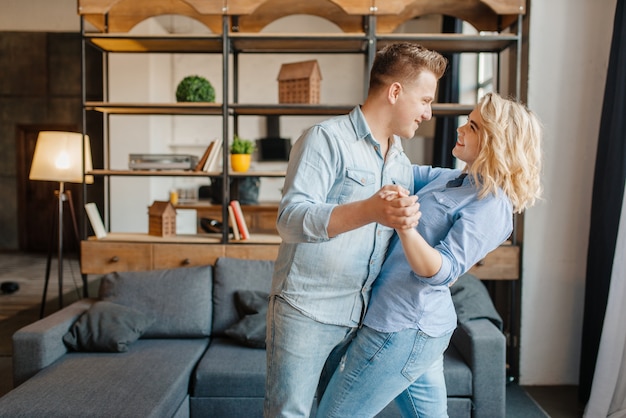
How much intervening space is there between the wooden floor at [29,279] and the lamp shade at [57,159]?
1683mm

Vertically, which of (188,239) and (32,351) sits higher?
(188,239)

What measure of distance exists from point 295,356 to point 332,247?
288 millimetres

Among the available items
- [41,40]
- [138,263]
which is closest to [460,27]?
[138,263]

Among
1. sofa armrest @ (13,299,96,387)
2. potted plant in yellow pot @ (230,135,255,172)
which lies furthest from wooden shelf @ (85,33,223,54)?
sofa armrest @ (13,299,96,387)

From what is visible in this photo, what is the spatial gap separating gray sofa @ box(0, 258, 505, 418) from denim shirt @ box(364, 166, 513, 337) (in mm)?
1256

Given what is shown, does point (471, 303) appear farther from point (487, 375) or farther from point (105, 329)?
point (105, 329)

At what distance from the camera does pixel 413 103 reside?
5.03 feet

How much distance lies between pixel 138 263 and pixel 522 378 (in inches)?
98.4

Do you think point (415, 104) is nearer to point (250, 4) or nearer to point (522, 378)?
point (250, 4)

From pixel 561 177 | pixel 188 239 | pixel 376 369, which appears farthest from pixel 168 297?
pixel 561 177

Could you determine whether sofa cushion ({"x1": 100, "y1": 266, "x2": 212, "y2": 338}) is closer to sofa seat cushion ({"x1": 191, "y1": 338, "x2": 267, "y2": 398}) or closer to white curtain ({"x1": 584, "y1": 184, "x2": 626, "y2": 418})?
sofa seat cushion ({"x1": 191, "y1": 338, "x2": 267, "y2": 398})

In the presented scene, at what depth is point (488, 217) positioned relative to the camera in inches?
55.9

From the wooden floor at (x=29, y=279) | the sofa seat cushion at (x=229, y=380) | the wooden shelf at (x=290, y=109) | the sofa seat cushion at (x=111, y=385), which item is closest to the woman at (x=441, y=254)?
the sofa seat cushion at (x=111, y=385)

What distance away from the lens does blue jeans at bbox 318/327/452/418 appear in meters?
1.45
